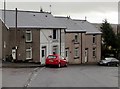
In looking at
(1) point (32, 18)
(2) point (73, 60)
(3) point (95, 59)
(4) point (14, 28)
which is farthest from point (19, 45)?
(3) point (95, 59)

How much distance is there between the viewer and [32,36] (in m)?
45.2

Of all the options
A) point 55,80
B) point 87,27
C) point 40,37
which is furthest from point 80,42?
point 55,80

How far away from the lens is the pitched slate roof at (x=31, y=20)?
44378 mm

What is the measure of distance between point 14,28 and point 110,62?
1789 cm

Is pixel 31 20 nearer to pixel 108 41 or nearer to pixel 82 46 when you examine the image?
pixel 82 46

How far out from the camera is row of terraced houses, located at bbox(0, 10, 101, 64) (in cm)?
4275

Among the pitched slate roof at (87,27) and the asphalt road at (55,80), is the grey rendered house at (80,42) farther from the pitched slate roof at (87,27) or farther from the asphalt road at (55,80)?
the asphalt road at (55,80)

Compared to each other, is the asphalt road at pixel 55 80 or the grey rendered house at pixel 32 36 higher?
the grey rendered house at pixel 32 36

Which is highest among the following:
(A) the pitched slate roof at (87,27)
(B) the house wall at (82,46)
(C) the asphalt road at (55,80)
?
(A) the pitched slate roof at (87,27)

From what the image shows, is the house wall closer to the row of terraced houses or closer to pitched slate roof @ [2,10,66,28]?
the row of terraced houses

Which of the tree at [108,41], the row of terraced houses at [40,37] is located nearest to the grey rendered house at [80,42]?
the row of terraced houses at [40,37]

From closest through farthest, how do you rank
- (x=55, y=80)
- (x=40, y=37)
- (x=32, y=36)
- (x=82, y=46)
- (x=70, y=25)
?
1. (x=55, y=80)
2. (x=32, y=36)
3. (x=40, y=37)
4. (x=70, y=25)
5. (x=82, y=46)

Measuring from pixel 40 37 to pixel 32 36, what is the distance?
1182 millimetres

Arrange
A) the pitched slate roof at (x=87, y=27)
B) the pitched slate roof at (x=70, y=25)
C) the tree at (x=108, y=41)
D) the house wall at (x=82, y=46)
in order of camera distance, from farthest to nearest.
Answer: the tree at (x=108, y=41) → the pitched slate roof at (x=87, y=27) → the pitched slate roof at (x=70, y=25) → the house wall at (x=82, y=46)
